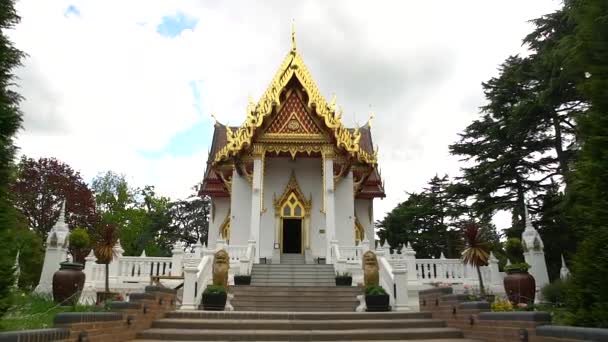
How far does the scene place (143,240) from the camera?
3538 cm

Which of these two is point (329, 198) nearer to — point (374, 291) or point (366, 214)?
point (366, 214)

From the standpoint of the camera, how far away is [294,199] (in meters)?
19.5

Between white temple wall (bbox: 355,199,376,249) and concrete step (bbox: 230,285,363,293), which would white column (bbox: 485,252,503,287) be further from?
white temple wall (bbox: 355,199,376,249)

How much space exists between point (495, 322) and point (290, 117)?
13410 millimetres

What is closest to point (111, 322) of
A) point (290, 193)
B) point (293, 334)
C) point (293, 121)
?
point (293, 334)

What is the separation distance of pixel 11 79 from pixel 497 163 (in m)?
20.9

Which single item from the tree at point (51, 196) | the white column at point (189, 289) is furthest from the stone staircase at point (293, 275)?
the tree at point (51, 196)

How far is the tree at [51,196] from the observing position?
29.0 metres

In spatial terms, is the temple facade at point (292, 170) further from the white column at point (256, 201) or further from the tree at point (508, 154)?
the tree at point (508, 154)

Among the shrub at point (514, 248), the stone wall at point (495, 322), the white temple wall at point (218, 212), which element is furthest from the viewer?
the white temple wall at point (218, 212)

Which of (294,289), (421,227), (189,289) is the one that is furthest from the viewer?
(421,227)

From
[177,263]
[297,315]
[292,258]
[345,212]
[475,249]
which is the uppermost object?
[345,212]

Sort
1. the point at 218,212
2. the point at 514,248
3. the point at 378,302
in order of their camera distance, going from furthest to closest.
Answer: the point at 218,212, the point at 514,248, the point at 378,302

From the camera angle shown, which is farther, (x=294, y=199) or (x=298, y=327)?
(x=294, y=199)
